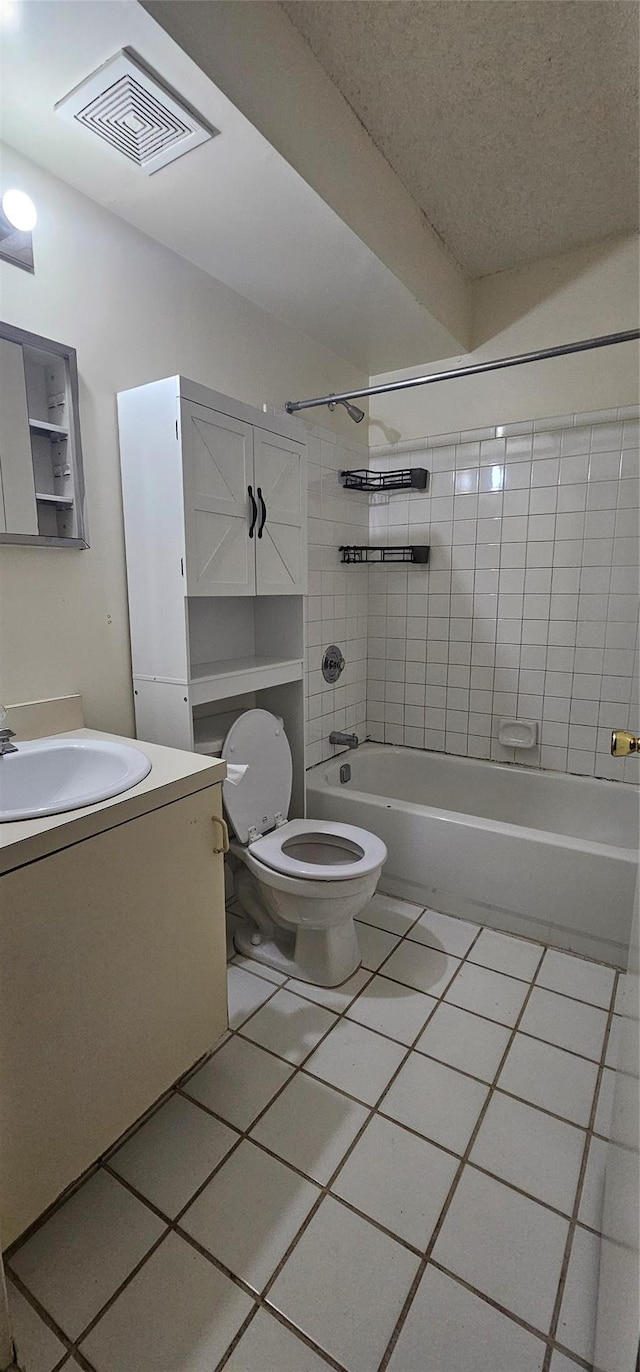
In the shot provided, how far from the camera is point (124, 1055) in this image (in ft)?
3.73

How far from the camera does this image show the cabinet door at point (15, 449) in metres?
1.34

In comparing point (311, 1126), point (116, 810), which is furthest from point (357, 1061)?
point (116, 810)

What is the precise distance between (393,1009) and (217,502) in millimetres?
1545

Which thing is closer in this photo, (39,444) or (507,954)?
(39,444)

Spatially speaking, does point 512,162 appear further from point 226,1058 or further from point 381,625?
point 226,1058

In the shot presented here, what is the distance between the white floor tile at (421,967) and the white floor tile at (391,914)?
0.10 m

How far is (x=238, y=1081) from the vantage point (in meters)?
1.41

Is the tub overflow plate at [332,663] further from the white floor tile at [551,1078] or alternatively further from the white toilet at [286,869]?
the white floor tile at [551,1078]

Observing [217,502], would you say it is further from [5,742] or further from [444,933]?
[444,933]

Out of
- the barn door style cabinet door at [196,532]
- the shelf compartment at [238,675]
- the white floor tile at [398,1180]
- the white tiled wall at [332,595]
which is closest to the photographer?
the white floor tile at [398,1180]

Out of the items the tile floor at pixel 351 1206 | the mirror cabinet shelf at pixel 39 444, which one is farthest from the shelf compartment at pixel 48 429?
the tile floor at pixel 351 1206

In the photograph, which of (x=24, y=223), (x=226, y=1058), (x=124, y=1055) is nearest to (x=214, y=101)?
(x=24, y=223)

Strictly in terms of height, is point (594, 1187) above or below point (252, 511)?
below

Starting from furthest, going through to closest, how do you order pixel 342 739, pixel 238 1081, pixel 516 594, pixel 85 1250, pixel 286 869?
1. pixel 342 739
2. pixel 516 594
3. pixel 286 869
4. pixel 238 1081
5. pixel 85 1250
